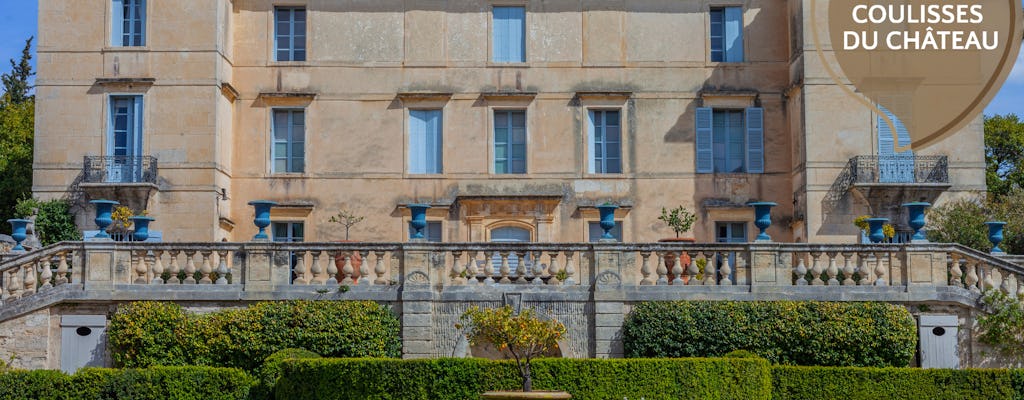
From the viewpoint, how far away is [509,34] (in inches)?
1262

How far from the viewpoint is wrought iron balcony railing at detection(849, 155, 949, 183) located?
3047 centimetres

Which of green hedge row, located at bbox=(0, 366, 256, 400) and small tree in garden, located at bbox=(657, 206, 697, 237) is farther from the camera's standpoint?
small tree in garden, located at bbox=(657, 206, 697, 237)

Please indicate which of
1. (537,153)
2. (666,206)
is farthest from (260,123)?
(666,206)

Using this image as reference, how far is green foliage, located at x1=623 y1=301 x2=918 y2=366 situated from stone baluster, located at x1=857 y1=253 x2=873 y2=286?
62cm

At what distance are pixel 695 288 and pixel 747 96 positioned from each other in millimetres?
10883

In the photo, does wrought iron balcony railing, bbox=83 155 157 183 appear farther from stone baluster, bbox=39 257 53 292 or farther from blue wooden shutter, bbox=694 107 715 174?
blue wooden shutter, bbox=694 107 715 174

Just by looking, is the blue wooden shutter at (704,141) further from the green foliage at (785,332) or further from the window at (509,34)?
the green foliage at (785,332)

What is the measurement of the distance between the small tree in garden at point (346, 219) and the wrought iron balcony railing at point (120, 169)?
399 cm

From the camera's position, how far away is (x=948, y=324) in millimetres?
21719

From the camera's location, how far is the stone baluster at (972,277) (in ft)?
71.8

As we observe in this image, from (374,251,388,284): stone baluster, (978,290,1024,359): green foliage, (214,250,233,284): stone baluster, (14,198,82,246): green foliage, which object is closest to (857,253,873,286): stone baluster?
(978,290,1024,359): green foliage


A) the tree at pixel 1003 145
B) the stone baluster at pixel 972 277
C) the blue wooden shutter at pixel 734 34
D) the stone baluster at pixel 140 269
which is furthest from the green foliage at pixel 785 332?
the tree at pixel 1003 145

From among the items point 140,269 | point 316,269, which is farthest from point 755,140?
point 140,269

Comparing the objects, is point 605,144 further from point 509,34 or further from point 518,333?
point 518,333
